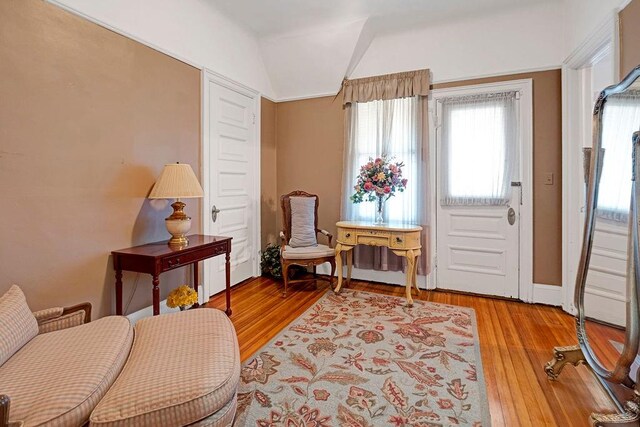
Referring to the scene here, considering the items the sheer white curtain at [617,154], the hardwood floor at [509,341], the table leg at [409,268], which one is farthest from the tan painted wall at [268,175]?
the sheer white curtain at [617,154]

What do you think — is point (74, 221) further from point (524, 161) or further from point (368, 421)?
point (524, 161)

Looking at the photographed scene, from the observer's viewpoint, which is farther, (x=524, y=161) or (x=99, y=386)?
(x=524, y=161)

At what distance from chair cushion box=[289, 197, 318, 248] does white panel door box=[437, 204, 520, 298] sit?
4.77 ft

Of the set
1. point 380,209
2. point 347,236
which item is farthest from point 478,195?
point 347,236

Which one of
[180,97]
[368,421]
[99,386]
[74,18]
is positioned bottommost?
[368,421]

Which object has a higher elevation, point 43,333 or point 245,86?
point 245,86

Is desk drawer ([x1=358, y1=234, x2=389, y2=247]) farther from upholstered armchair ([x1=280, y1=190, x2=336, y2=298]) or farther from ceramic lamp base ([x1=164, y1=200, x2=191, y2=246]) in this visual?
ceramic lamp base ([x1=164, y1=200, x2=191, y2=246])

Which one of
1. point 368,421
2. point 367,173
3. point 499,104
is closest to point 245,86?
point 367,173

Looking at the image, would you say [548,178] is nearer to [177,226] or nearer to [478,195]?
[478,195]

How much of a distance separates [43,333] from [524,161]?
4.00m

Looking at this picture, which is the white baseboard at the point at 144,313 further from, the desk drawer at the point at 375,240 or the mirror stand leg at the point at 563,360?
the mirror stand leg at the point at 563,360

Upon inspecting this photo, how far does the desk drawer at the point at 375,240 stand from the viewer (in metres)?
3.28

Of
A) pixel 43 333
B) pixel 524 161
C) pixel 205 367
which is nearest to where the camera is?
pixel 205 367

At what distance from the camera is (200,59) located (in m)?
3.08
